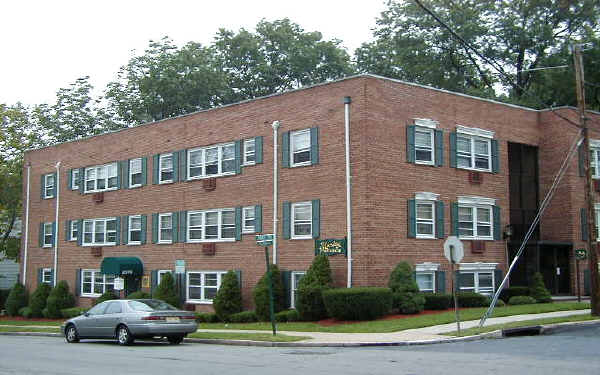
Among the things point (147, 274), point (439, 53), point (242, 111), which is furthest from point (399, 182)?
point (439, 53)

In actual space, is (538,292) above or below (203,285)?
below

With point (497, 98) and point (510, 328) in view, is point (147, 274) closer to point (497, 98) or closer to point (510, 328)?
point (510, 328)

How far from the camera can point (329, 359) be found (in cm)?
1612

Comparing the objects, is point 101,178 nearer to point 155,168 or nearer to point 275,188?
point 155,168

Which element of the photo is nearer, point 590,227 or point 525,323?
point 525,323

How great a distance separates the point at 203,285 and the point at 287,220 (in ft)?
19.4

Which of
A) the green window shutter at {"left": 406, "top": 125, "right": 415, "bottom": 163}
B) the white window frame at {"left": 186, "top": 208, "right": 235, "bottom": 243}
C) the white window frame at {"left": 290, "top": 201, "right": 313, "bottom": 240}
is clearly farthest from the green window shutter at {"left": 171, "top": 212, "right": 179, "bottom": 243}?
the green window shutter at {"left": 406, "top": 125, "right": 415, "bottom": 163}

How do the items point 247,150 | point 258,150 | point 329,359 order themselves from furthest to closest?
point 247,150 < point 258,150 < point 329,359

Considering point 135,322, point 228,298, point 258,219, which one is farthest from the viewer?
point 258,219

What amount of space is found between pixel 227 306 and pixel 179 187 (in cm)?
695

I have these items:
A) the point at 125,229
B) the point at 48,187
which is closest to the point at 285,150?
the point at 125,229

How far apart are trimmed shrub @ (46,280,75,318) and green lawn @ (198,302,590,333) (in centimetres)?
1271

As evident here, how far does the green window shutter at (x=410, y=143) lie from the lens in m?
28.2

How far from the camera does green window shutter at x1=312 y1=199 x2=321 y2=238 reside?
27.9 m
